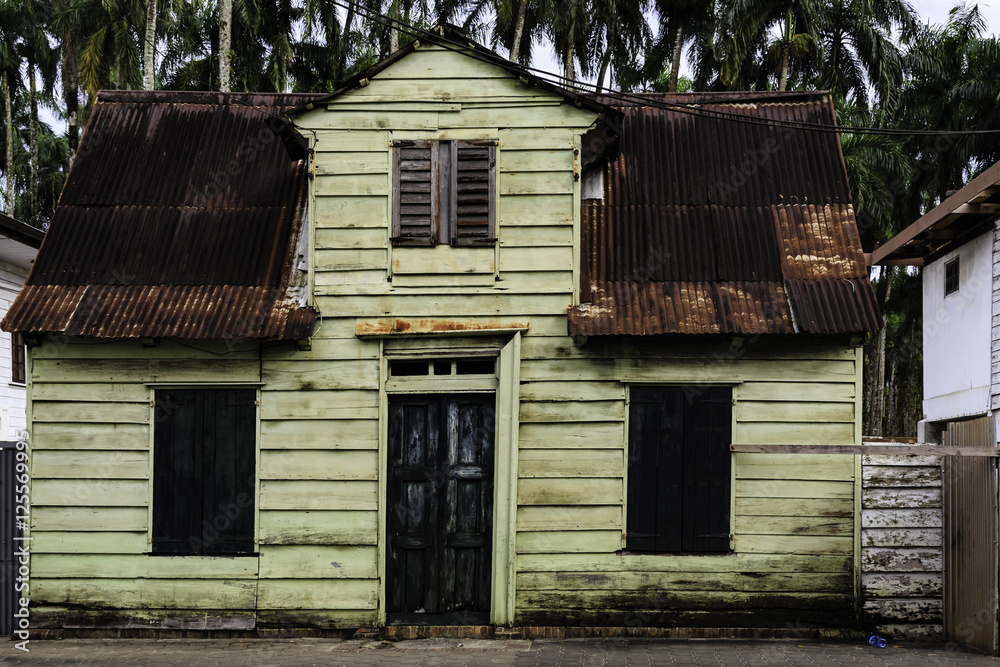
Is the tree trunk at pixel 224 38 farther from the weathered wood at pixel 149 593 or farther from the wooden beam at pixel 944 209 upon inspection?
the wooden beam at pixel 944 209

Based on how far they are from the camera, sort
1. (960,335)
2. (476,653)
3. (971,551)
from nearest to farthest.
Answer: (476,653) → (971,551) → (960,335)

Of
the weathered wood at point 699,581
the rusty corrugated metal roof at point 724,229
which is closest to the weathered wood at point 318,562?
the weathered wood at point 699,581

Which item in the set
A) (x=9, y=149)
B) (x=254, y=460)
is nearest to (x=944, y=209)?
(x=254, y=460)

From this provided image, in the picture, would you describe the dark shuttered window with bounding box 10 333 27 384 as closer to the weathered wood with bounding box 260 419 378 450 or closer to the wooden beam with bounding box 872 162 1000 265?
the weathered wood with bounding box 260 419 378 450

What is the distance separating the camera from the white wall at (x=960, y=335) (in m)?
11.6

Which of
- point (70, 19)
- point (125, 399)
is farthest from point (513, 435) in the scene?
point (70, 19)

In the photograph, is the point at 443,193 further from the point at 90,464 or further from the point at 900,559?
the point at 900,559

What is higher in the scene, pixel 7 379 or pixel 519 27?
pixel 519 27

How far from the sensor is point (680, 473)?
30.8 ft

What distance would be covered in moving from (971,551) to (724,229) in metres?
4.07

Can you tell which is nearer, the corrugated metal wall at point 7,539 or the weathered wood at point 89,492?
the corrugated metal wall at point 7,539

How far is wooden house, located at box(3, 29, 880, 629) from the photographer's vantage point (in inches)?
367

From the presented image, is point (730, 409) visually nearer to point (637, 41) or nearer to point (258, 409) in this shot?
point (258, 409)

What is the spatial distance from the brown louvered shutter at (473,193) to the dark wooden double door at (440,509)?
66.9 inches
